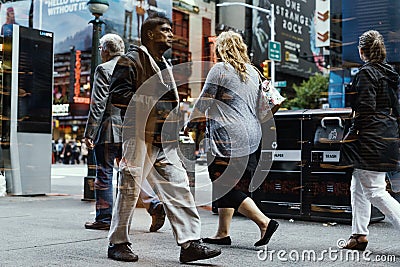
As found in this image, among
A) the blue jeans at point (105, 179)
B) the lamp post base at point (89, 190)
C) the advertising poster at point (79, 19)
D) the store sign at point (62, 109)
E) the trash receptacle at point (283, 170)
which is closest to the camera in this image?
the blue jeans at point (105, 179)

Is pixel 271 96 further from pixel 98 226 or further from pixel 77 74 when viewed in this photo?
pixel 77 74

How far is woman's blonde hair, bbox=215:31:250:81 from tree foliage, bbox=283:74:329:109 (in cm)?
3334

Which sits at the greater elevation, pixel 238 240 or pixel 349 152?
pixel 349 152

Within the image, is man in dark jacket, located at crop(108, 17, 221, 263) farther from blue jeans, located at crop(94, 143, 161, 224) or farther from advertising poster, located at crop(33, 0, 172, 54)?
advertising poster, located at crop(33, 0, 172, 54)

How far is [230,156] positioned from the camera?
4.75 meters

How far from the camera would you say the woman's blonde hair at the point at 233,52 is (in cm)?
483

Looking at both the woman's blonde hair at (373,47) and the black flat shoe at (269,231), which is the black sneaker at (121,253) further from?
the woman's blonde hair at (373,47)

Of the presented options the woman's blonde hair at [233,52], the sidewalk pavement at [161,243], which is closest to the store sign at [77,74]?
the sidewalk pavement at [161,243]

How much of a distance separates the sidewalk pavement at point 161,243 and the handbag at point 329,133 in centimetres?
88

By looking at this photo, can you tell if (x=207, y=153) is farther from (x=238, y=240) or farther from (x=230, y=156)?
(x=238, y=240)

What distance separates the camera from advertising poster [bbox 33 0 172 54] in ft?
94.1

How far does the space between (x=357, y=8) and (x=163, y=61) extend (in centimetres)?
710

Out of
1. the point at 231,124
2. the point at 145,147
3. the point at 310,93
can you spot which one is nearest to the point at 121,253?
the point at 145,147

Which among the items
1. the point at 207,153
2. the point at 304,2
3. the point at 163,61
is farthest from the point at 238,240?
the point at 304,2
